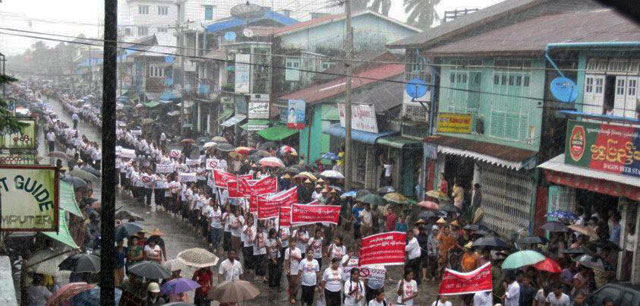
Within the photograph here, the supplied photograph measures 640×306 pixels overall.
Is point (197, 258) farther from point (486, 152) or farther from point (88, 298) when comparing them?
point (486, 152)

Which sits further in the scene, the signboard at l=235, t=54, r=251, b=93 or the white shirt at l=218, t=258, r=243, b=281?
the signboard at l=235, t=54, r=251, b=93

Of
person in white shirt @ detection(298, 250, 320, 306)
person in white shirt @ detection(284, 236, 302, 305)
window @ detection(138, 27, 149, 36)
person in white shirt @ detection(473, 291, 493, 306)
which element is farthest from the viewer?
window @ detection(138, 27, 149, 36)

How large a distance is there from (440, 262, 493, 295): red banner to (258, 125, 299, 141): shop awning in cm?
2700

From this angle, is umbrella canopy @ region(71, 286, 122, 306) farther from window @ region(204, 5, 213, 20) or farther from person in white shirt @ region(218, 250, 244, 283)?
window @ region(204, 5, 213, 20)

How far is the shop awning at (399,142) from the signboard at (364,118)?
31.6 inches

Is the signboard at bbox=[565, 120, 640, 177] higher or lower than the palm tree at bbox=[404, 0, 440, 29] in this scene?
lower

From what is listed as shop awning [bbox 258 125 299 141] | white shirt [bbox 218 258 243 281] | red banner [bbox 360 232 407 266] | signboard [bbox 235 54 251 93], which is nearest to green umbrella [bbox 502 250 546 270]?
red banner [bbox 360 232 407 266]

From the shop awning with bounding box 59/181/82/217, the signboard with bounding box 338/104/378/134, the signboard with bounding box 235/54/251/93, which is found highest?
the signboard with bounding box 235/54/251/93

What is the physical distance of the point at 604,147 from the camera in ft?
54.7

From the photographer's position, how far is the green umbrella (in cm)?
1318

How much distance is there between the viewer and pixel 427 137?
86.0 ft

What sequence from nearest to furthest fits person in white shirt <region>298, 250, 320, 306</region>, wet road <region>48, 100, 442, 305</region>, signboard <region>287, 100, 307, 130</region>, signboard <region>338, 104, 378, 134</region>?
person in white shirt <region>298, 250, 320, 306</region>, wet road <region>48, 100, 442, 305</region>, signboard <region>338, 104, 378, 134</region>, signboard <region>287, 100, 307, 130</region>

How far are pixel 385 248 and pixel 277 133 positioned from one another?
26.2 metres

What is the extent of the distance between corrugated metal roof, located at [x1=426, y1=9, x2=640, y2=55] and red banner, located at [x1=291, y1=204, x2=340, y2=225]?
7.27m
